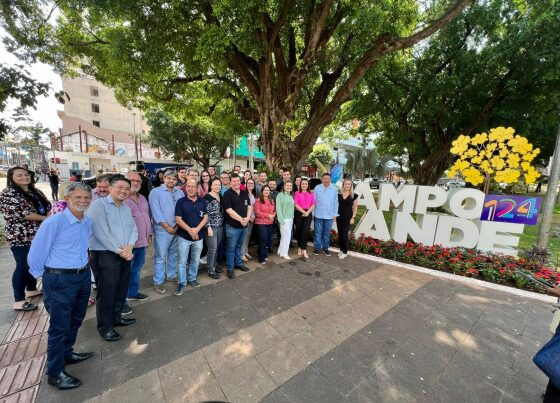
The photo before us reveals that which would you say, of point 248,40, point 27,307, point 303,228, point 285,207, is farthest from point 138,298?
point 248,40

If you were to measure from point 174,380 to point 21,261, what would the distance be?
284cm

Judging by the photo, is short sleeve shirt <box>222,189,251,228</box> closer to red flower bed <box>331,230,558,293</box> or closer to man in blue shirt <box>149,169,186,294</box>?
man in blue shirt <box>149,169,186,294</box>

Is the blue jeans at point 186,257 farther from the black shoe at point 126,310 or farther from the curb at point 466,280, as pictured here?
the curb at point 466,280

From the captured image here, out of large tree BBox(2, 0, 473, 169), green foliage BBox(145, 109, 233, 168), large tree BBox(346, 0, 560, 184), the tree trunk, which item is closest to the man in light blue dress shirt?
large tree BBox(2, 0, 473, 169)

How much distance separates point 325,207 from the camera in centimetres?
589

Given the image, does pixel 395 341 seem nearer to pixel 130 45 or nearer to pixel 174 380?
pixel 174 380

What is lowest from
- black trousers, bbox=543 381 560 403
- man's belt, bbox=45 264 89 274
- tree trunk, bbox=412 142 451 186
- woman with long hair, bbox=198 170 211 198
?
black trousers, bbox=543 381 560 403

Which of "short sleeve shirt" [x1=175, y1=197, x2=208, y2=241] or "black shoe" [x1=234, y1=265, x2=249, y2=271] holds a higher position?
"short sleeve shirt" [x1=175, y1=197, x2=208, y2=241]

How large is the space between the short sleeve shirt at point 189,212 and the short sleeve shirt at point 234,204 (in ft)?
1.95

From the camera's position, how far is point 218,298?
3.87 metres

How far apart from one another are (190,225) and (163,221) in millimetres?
431

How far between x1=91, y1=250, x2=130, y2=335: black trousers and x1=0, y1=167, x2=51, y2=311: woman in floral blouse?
122 cm

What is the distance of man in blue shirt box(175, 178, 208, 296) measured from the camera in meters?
3.90

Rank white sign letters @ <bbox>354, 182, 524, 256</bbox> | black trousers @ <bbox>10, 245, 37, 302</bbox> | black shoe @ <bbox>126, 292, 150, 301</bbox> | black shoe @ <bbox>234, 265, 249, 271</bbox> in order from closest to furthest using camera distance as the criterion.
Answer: black trousers @ <bbox>10, 245, 37, 302</bbox> < black shoe @ <bbox>126, 292, 150, 301</bbox> < black shoe @ <bbox>234, 265, 249, 271</bbox> < white sign letters @ <bbox>354, 182, 524, 256</bbox>
